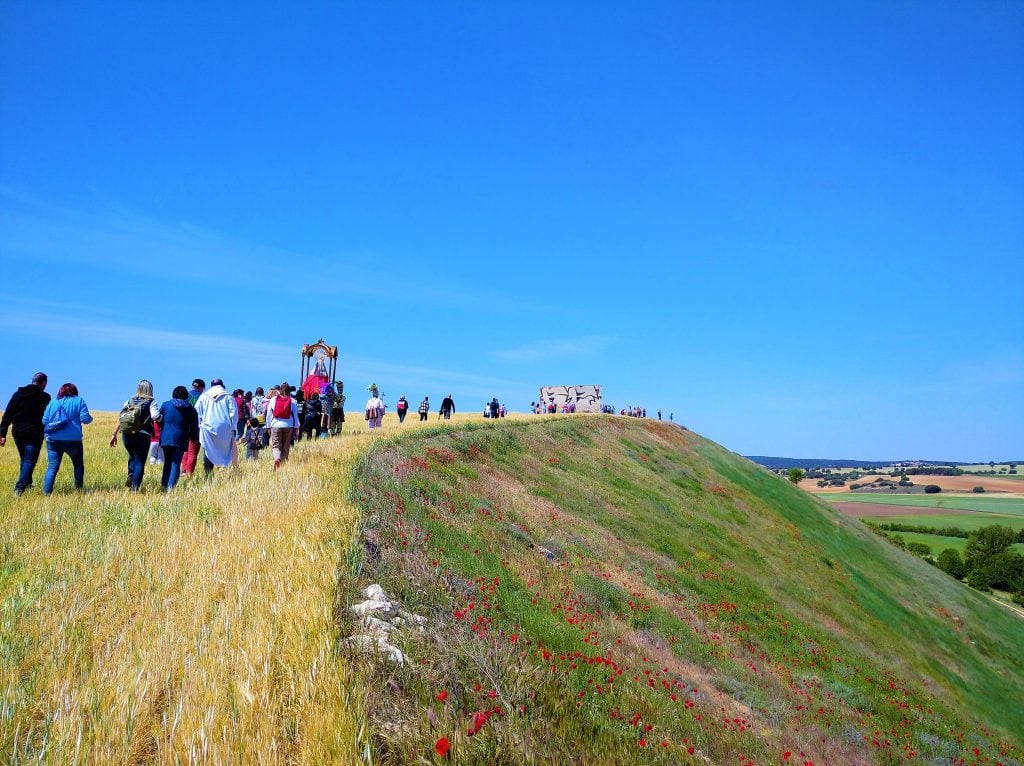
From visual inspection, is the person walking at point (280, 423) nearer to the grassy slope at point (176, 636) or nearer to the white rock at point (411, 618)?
the grassy slope at point (176, 636)

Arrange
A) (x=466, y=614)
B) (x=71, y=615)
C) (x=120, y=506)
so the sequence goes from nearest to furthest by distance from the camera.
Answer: (x=71, y=615), (x=466, y=614), (x=120, y=506)

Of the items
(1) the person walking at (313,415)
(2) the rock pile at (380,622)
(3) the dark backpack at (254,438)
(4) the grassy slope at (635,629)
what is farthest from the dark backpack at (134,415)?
(1) the person walking at (313,415)

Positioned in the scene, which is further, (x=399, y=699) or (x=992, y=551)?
(x=992, y=551)

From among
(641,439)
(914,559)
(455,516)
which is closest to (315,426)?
(455,516)

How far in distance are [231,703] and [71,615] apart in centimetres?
277

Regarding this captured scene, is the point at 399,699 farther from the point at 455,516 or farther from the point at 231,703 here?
the point at 455,516

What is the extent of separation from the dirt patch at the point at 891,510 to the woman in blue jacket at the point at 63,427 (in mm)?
132527

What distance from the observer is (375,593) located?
613cm

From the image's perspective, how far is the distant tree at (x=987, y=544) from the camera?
3231 inches

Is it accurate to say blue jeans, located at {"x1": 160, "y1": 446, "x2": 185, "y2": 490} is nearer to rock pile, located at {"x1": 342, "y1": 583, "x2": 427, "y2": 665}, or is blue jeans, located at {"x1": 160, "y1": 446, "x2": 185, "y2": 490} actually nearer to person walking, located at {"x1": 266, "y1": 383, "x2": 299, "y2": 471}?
person walking, located at {"x1": 266, "y1": 383, "x2": 299, "y2": 471}

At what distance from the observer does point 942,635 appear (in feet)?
100

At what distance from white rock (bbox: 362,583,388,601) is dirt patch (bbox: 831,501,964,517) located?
133 m

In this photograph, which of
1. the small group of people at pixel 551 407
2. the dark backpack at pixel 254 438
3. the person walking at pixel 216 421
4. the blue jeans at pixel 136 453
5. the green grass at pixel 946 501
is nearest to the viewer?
the blue jeans at pixel 136 453

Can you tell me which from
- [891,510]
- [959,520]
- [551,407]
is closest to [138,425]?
[551,407]
